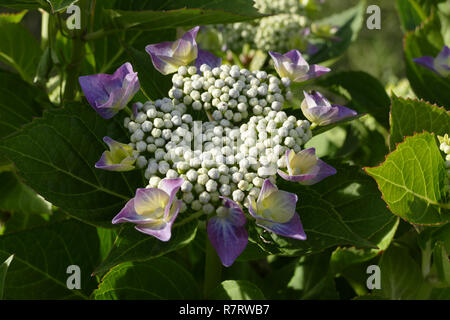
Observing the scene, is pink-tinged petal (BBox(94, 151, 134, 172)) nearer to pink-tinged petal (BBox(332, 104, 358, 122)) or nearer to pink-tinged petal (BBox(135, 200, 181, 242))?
pink-tinged petal (BBox(135, 200, 181, 242))

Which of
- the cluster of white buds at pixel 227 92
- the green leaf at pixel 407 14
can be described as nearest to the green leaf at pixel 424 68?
the green leaf at pixel 407 14

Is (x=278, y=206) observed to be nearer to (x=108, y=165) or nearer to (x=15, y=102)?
(x=108, y=165)

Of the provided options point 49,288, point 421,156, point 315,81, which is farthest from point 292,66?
point 49,288

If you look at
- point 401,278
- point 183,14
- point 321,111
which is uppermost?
point 183,14

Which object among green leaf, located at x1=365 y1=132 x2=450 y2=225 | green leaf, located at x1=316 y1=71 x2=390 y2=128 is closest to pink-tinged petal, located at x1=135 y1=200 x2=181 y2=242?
green leaf, located at x1=365 y1=132 x2=450 y2=225

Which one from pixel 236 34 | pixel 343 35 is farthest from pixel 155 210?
pixel 343 35

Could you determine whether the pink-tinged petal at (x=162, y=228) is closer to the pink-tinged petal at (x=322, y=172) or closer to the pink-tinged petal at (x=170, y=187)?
the pink-tinged petal at (x=170, y=187)
